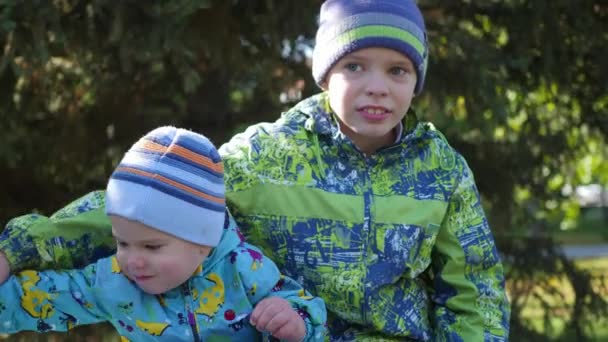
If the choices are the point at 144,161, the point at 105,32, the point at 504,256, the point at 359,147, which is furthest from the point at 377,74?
the point at 504,256

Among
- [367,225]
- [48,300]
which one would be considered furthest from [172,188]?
[367,225]

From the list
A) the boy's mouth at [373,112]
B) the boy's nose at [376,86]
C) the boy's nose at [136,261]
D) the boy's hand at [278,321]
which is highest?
the boy's nose at [376,86]

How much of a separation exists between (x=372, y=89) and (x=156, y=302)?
86cm

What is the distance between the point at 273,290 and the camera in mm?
2691

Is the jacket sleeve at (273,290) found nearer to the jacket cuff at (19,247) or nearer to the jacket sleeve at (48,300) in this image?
the jacket sleeve at (48,300)

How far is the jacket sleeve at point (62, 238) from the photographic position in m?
2.64

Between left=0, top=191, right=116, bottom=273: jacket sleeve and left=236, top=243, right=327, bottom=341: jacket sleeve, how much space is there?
40 cm

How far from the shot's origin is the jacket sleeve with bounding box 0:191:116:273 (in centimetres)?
264

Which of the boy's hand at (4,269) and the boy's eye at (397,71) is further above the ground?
the boy's eye at (397,71)

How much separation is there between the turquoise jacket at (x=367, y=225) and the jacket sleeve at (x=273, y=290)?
0.68 feet

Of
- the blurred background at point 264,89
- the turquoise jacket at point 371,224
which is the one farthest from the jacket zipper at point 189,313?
the blurred background at point 264,89

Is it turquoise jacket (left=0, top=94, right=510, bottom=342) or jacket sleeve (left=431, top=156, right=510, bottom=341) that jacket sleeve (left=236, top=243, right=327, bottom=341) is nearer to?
turquoise jacket (left=0, top=94, right=510, bottom=342)

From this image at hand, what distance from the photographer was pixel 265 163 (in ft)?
9.69

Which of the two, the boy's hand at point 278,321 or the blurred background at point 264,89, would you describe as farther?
the blurred background at point 264,89
